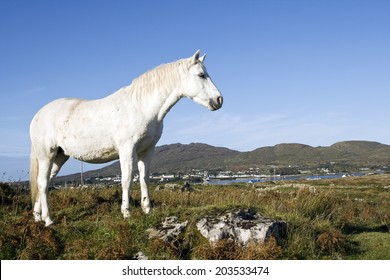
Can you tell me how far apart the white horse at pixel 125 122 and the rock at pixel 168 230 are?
101 centimetres

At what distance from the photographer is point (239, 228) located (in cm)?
848

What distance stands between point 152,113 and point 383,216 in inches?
414

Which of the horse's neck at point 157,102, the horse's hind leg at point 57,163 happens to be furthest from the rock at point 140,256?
the horse's hind leg at point 57,163

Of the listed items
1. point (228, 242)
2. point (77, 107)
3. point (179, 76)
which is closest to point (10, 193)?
point (77, 107)

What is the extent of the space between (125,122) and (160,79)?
1.33 meters

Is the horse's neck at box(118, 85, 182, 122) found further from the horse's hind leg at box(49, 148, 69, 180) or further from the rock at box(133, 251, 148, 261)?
the rock at box(133, 251, 148, 261)

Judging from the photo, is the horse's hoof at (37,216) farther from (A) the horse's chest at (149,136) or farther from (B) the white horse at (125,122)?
(A) the horse's chest at (149,136)

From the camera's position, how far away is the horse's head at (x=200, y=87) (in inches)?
362

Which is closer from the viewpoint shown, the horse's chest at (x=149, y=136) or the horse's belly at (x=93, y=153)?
the horse's chest at (x=149, y=136)

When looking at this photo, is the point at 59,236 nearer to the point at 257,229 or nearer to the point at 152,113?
the point at 152,113

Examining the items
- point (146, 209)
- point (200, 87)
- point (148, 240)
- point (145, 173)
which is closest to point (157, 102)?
point (200, 87)

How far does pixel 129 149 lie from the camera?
898 centimetres

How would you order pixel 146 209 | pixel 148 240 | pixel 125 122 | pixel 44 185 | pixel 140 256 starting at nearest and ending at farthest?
pixel 140 256 < pixel 148 240 < pixel 125 122 < pixel 146 209 < pixel 44 185

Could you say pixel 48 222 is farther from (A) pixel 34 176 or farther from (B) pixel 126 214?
(B) pixel 126 214
